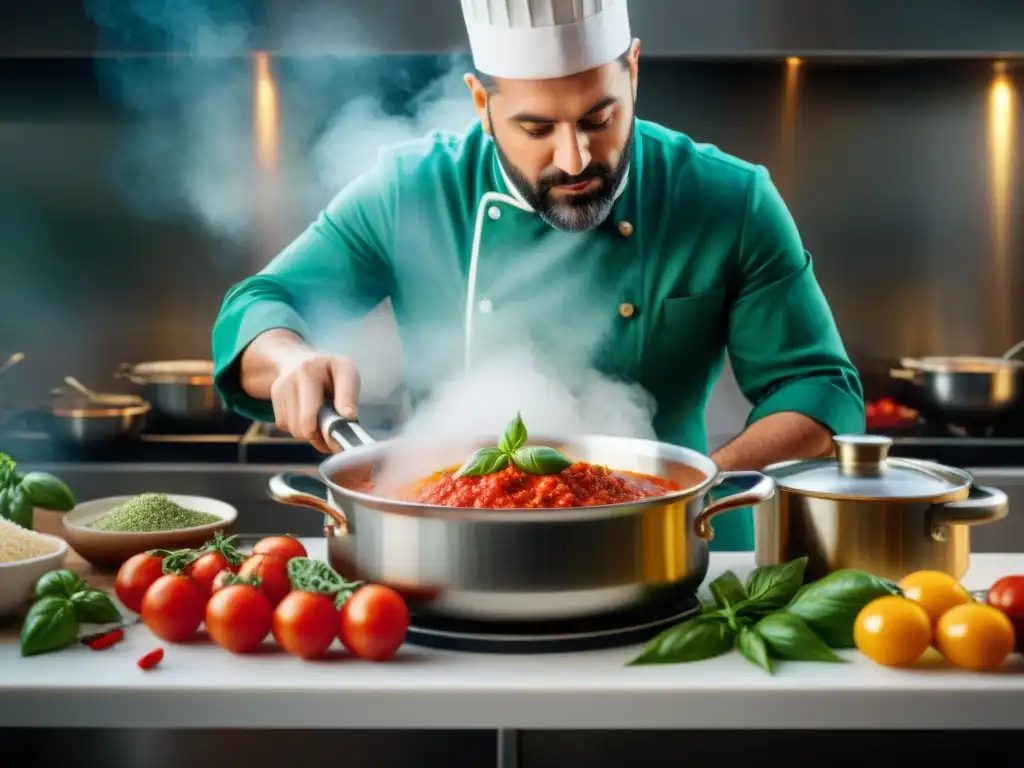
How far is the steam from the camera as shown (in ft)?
6.97

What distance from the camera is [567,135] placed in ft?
5.93

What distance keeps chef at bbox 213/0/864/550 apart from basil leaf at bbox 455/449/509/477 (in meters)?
0.62

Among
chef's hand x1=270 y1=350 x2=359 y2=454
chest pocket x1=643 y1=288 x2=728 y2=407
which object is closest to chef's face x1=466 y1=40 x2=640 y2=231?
chest pocket x1=643 y1=288 x2=728 y2=407

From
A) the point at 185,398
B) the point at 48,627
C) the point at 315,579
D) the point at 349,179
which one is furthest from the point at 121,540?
the point at 349,179

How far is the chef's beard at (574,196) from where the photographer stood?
188cm

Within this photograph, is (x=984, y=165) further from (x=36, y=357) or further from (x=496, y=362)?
(x=36, y=357)

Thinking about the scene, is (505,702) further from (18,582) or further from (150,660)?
(18,582)

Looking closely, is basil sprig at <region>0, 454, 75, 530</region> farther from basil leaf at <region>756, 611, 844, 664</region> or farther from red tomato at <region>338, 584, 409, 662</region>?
basil leaf at <region>756, 611, 844, 664</region>

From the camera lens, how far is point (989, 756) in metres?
1.24

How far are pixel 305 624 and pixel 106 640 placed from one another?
8.9 inches

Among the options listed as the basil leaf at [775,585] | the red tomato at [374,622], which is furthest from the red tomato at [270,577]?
the basil leaf at [775,585]

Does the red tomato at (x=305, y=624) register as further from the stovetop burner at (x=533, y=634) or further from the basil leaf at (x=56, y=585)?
the basil leaf at (x=56, y=585)

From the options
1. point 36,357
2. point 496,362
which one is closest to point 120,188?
point 36,357

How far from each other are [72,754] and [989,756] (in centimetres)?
104
